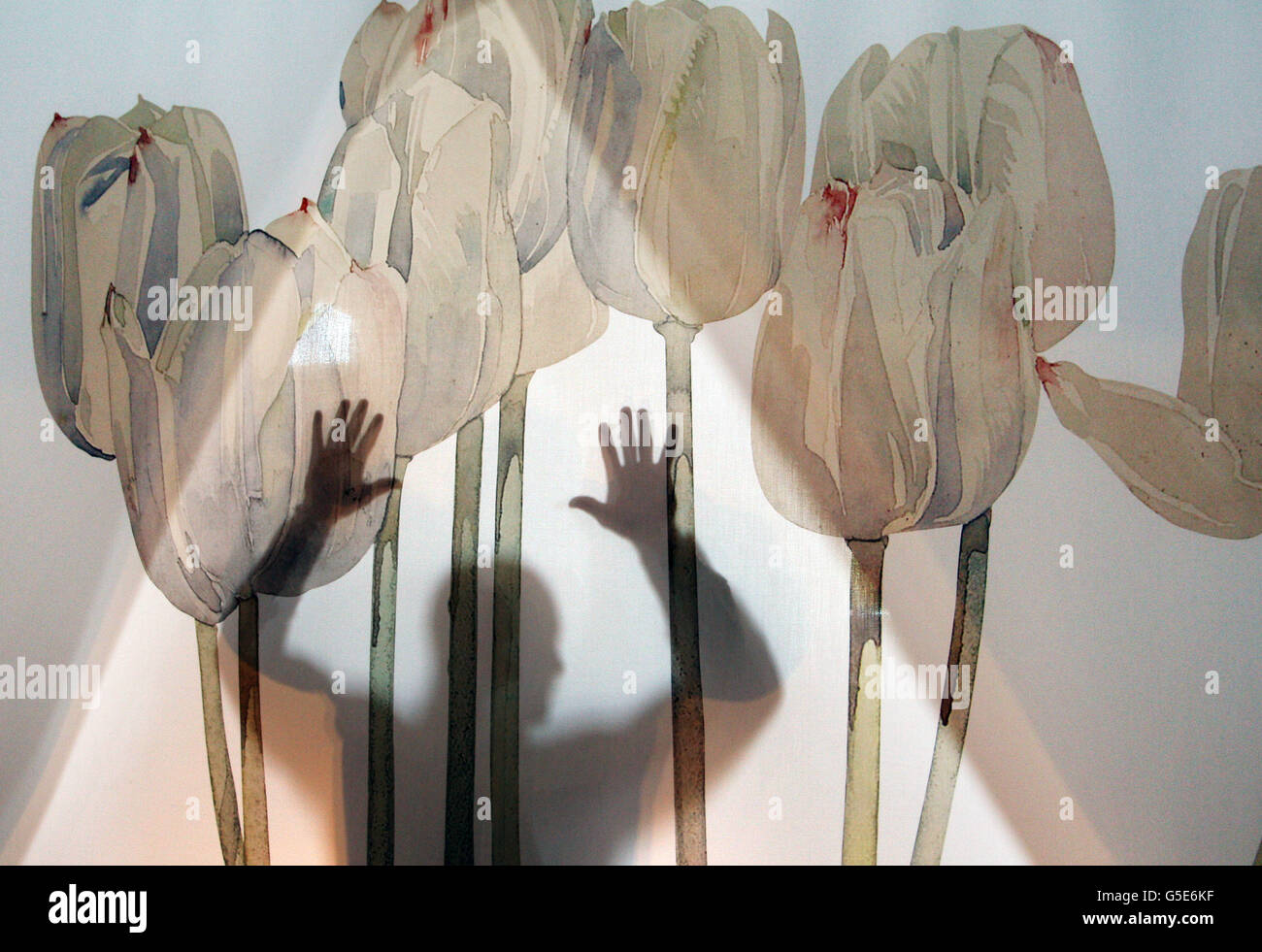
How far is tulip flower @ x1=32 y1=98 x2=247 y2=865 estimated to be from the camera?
5.42 ft

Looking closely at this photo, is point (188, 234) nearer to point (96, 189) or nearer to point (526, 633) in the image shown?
point (96, 189)

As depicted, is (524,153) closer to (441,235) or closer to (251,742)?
(441,235)

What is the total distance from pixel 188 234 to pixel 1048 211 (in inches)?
58.1

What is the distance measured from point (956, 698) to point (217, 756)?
125cm

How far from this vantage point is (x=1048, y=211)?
1621 mm

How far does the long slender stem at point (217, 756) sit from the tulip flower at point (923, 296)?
1.00 meters

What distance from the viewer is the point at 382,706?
63.9 inches

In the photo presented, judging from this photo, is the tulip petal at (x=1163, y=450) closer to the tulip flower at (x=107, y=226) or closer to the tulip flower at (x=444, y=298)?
the tulip flower at (x=444, y=298)

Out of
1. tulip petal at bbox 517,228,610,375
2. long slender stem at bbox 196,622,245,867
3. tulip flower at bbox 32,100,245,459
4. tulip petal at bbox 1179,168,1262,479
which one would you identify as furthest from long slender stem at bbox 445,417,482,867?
tulip petal at bbox 1179,168,1262,479

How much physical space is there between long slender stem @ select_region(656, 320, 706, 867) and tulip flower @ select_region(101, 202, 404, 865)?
1.57 feet

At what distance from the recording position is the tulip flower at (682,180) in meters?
1.62

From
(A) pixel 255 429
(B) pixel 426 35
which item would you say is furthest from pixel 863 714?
(B) pixel 426 35
